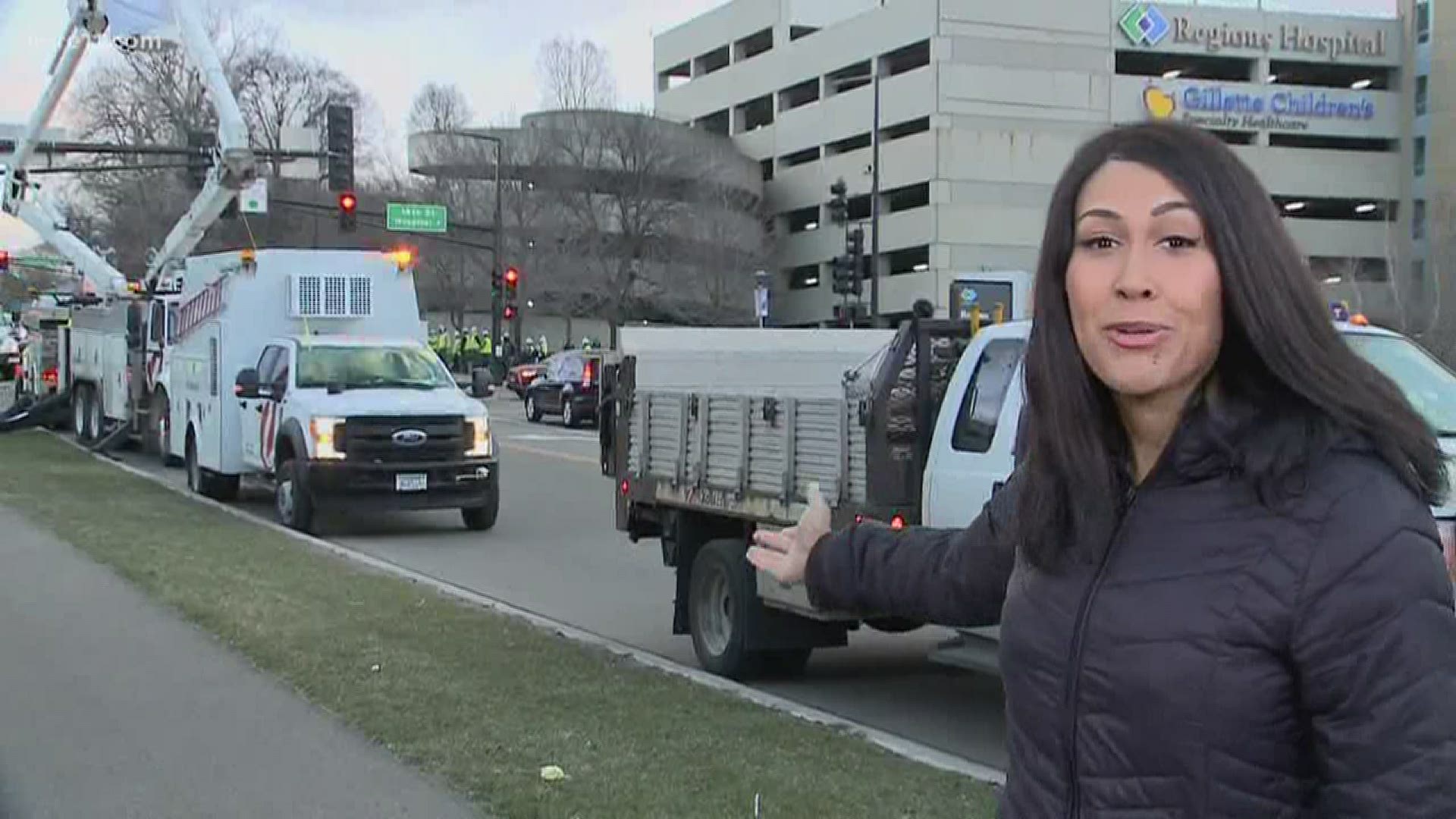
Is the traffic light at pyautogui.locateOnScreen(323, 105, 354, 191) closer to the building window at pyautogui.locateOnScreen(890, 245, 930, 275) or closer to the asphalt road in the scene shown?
the asphalt road

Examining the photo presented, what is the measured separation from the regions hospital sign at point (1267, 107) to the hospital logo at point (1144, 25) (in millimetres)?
2649

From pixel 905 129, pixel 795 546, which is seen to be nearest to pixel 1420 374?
pixel 795 546

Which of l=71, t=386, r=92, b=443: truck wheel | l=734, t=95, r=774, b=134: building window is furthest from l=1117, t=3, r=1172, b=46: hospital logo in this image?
l=71, t=386, r=92, b=443: truck wheel

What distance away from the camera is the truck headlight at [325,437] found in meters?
16.8

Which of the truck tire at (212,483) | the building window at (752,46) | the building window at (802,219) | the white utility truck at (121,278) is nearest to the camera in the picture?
the truck tire at (212,483)

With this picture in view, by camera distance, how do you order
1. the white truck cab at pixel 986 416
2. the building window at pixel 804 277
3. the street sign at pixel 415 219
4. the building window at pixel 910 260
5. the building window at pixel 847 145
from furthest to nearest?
the building window at pixel 804 277, the building window at pixel 847 145, the building window at pixel 910 260, the street sign at pixel 415 219, the white truck cab at pixel 986 416

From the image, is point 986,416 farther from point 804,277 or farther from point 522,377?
point 804,277

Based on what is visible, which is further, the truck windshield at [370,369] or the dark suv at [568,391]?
the dark suv at [568,391]

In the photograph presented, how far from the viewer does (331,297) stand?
2020 centimetres

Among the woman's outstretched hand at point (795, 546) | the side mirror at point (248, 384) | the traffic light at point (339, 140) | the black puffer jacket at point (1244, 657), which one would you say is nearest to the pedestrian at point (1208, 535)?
the black puffer jacket at point (1244, 657)

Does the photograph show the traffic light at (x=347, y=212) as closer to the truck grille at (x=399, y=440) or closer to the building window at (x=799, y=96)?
the truck grille at (x=399, y=440)

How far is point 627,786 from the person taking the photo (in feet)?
20.7

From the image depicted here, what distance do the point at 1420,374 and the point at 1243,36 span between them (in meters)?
68.8

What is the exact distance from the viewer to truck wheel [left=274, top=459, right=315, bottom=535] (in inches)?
666
